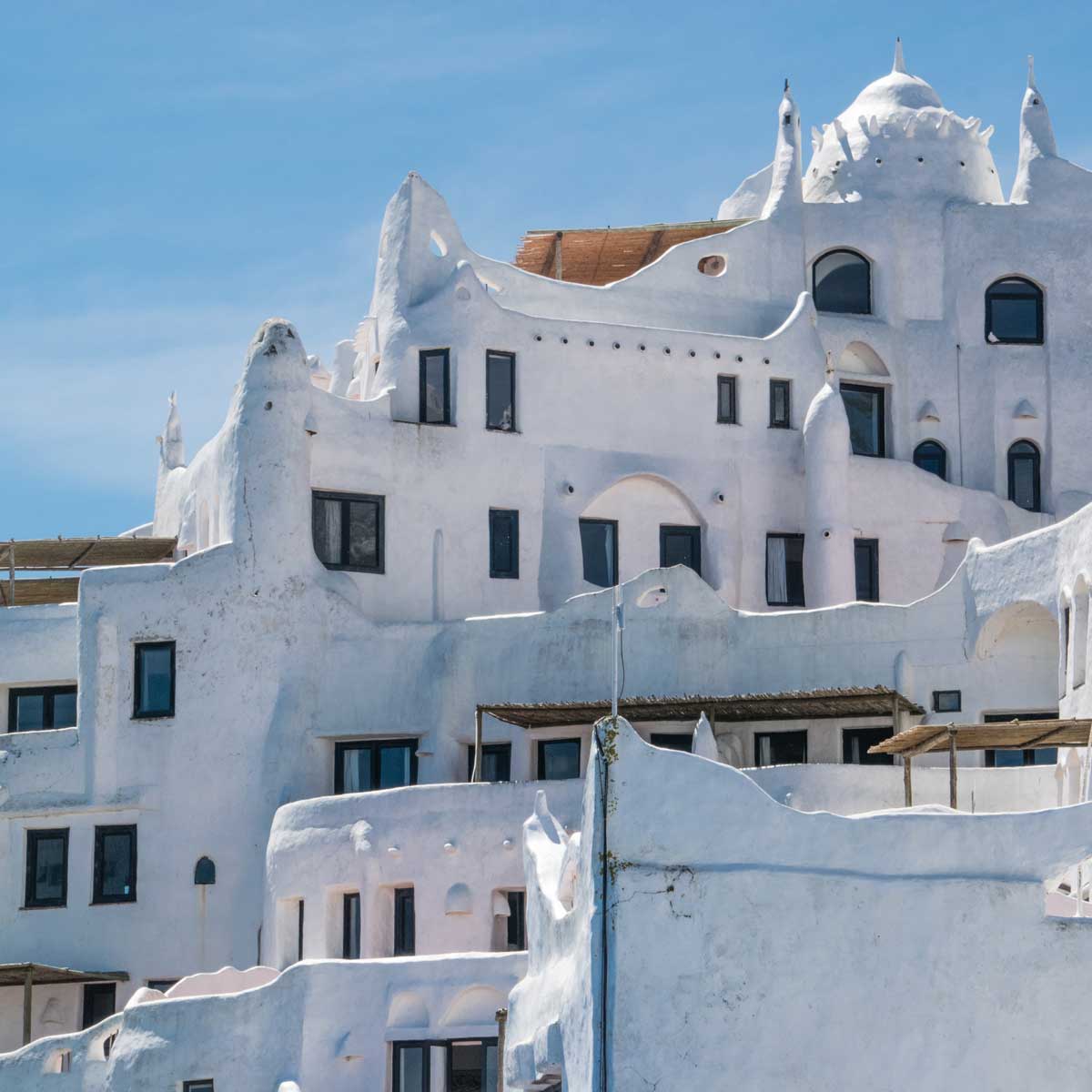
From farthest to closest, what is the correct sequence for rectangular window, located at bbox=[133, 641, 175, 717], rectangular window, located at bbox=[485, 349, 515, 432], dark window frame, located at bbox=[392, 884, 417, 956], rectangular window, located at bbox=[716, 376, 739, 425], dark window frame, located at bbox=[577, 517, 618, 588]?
rectangular window, located at bbox=[716, 376, 739, 425] < dark window frame, located at bbox=[577, 517, 618, 588] < rectangular window, located at bbox=[485, 349, 515, 432] < rectangular window, located at bbox=[133, 641, 175, 717] < dark window frame, located at bbox=[392, 884, 417, 956]

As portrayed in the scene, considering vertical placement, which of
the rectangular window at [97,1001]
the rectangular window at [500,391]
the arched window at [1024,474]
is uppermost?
the rectangular window at [500,391]

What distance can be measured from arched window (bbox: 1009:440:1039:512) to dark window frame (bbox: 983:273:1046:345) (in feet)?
7.74

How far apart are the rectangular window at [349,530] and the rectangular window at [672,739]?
7269mm

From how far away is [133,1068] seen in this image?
4275 cm

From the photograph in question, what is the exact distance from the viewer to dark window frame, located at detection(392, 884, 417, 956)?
147 ft

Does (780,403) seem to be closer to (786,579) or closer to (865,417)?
(865,417)

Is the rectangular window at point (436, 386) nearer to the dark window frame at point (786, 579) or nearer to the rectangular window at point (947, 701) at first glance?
the dark window frame at point (786, 579)

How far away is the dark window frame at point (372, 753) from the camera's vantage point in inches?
1972

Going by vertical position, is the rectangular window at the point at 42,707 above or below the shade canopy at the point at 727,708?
above

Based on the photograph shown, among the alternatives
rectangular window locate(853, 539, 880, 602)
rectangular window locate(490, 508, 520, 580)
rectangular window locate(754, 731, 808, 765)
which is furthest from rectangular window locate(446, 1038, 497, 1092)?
rectangular window locate(853, 539, 880, 602)

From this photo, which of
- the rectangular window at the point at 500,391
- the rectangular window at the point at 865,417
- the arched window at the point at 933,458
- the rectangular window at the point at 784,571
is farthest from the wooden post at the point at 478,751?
the arched window at the point at 933,458

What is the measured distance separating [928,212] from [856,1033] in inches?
1210

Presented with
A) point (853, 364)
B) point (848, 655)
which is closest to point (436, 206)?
point (853, 364)

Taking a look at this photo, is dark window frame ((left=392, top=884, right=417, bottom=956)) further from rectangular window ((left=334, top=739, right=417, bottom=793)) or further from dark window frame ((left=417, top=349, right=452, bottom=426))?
dark window frame ((left=417, top=349, right=452, bottom=426))
